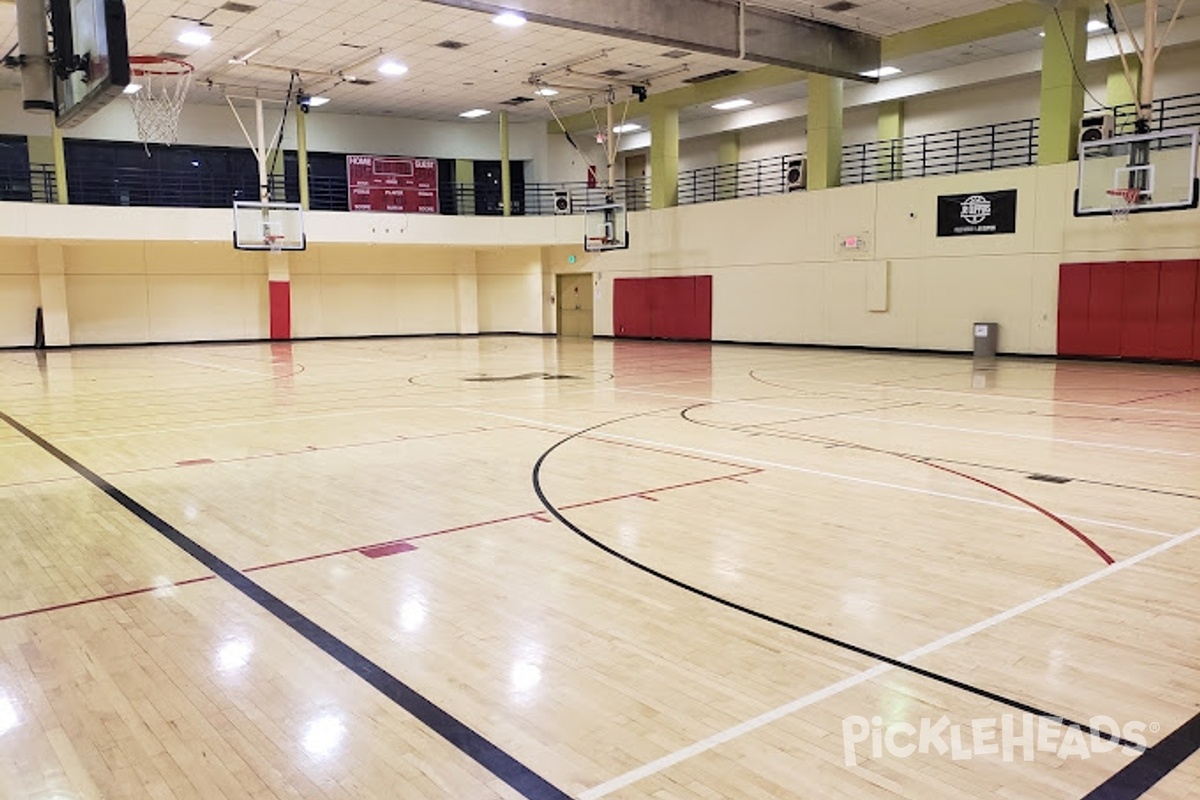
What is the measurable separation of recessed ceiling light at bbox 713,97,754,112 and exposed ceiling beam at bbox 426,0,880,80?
222 inches

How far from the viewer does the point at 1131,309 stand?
16.2 meters

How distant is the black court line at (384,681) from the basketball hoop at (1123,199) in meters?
14.6

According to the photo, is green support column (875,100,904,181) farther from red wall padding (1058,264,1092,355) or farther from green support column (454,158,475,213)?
green support column (454,158,475,213)

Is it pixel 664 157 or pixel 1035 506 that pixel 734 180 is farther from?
pixel 1035 506

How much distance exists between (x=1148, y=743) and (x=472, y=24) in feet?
55.0

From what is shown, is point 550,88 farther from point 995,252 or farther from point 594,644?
point 594,644

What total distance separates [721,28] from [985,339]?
774cm

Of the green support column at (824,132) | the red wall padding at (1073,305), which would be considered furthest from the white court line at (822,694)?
the green support column at (824,132)

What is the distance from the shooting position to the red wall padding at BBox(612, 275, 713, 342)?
77.8 feet

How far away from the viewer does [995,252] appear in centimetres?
1784

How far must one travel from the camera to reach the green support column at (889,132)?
2242cm

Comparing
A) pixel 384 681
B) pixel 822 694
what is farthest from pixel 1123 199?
pixel 384 681

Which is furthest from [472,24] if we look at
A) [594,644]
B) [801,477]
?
[594,644]

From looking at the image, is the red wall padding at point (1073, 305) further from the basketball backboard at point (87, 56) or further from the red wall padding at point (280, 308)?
the red wall padding at point (280, 308)
